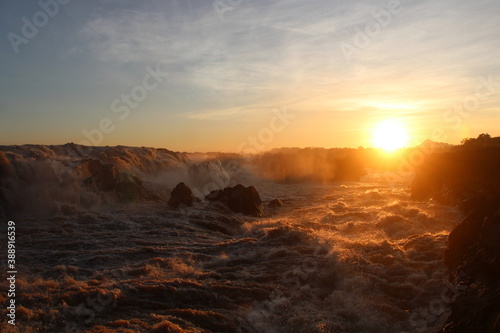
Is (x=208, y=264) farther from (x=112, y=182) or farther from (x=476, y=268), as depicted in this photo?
(x=112, y=182)

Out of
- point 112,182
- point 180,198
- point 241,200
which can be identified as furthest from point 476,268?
point 112,182

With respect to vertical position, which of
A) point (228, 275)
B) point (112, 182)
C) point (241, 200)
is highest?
point (112, 182)

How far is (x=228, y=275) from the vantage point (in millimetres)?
12031

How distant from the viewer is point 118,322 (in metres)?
8.32

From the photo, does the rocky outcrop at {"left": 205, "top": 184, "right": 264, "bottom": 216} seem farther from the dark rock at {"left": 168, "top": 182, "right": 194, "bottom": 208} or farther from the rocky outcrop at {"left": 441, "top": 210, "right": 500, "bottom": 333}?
the rocky outcrop at {"left": 441, "top": 210, "right": 500, "bottom": 333}

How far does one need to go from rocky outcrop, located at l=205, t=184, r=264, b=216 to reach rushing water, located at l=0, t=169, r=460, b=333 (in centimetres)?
409

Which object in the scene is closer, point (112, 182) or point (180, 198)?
point (180, 198)

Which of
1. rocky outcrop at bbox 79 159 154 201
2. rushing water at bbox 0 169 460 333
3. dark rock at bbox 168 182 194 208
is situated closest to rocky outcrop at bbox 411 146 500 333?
rushing water at bbox 0 169 460 333

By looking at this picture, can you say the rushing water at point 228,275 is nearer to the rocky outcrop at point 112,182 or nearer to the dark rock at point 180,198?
the dark rock at point 180,198

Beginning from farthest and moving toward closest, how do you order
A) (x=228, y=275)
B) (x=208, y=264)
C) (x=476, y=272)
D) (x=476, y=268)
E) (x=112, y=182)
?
→ (x=112, y=182)
(x=208, y=264)
(x=228, y=275)
(x=476, y=268)
(x=476, y=272)

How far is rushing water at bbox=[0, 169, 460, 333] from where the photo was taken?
8719 mm

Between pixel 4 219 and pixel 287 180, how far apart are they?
1468 inches

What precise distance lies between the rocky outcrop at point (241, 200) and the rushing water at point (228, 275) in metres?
4.09

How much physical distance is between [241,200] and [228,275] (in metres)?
13.2
